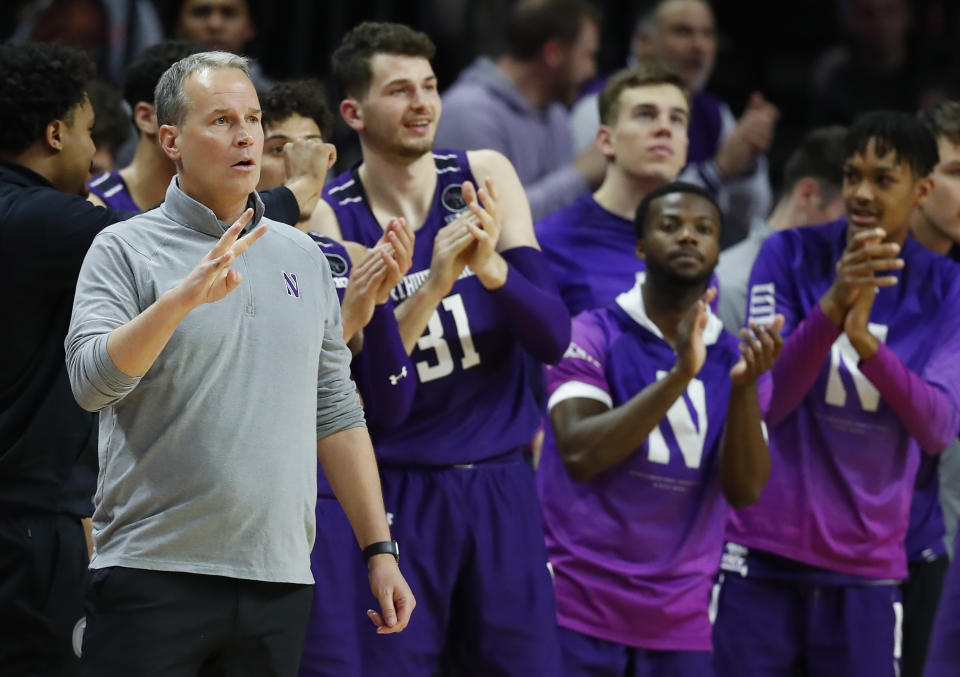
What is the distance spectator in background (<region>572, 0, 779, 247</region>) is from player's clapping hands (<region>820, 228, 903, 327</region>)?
2.12 m

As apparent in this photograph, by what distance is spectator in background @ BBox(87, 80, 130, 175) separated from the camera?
5641 millimetres

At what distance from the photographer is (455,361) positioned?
4516 millimetres

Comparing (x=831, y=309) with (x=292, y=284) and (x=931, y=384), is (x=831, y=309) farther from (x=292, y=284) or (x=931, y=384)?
(x=292, y=284)

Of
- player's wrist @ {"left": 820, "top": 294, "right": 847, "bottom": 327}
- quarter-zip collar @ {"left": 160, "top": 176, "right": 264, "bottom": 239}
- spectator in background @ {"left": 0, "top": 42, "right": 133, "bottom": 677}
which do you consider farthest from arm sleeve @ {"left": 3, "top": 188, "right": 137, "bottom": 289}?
player's wrist @ {"left": 820, "top": 294, "right": 847, "bottom": 327}

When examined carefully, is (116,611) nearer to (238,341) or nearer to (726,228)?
(238,341)

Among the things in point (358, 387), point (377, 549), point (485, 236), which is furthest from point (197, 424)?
point (485, 236)

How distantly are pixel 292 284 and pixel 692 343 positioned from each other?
165 cm

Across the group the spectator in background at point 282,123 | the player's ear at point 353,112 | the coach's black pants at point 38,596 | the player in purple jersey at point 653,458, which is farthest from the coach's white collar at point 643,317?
the coach's black pants at point 38,596

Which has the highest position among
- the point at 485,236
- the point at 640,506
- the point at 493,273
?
the point at 485,236

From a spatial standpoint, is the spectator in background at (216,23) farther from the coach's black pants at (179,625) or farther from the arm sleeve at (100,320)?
the coach's black pants at (179,625)

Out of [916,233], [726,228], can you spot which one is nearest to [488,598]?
[916,233]

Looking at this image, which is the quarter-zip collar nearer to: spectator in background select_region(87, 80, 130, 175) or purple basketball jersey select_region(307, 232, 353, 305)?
purple basketball jersey select_region(307, 232, 353, 305)

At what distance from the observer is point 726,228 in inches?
281

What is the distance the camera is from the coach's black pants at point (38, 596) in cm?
395
